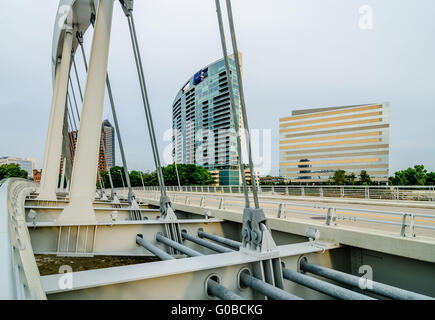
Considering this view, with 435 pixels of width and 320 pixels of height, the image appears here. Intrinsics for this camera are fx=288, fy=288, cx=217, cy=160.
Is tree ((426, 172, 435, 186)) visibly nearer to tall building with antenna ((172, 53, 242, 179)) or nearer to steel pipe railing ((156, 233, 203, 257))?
tall building with antenna ((172, 53, 242, 179))

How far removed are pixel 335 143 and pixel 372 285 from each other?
146m

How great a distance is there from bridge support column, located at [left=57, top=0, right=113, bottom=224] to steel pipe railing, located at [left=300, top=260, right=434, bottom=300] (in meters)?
6.95

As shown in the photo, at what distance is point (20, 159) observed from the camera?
13538 centimetres

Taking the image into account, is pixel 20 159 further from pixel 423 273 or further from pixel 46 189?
pixel 423 273

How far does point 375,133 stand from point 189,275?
14496 centimetres

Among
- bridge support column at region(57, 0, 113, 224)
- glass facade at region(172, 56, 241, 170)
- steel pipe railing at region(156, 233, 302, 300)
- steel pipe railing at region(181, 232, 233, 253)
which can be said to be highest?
glass facade at region(172, 56, 241, 170)

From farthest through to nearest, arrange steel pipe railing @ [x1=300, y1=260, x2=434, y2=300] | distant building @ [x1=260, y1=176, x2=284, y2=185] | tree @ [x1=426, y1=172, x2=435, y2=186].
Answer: distant building @ [x1=260, y1=176, x2=284, y2=185], tree @ [x1=426, y1=172, x2=435, y2=186], steel pipe railing @ [x1=300, y1=260, x2=434, y2=300]

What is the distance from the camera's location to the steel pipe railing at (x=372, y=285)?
4.13 metres

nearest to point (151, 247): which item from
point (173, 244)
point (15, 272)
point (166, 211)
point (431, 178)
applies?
point (173, 244)

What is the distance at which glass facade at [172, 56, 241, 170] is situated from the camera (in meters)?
128

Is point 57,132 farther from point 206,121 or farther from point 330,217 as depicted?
point 206,121

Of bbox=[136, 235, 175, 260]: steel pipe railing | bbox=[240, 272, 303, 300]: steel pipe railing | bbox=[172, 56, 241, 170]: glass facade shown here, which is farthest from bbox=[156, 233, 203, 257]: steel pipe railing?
bbox=[172, 56, 241, 170]: glass facade

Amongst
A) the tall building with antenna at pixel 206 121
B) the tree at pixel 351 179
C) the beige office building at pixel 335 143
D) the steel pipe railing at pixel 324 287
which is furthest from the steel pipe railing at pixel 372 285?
the beige office building at pixel 335 143
